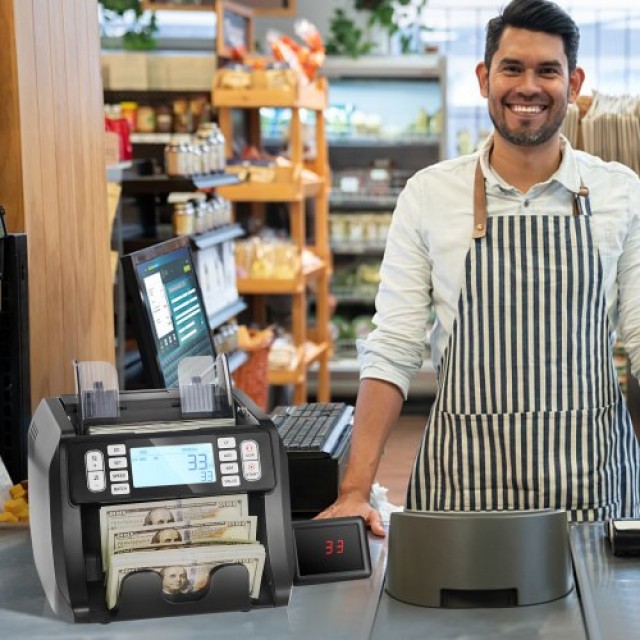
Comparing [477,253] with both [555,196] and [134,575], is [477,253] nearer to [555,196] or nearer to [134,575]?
[555,196]

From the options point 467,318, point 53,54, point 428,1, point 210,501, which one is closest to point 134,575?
point 210,501

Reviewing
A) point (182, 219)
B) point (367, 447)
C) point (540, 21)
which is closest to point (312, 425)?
point (367, 447)

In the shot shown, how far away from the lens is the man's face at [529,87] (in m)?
2.67

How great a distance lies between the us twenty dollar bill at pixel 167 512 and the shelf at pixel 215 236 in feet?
11.2

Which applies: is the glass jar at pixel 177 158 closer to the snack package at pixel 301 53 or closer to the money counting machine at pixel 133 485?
the snack package at pixel 301 53

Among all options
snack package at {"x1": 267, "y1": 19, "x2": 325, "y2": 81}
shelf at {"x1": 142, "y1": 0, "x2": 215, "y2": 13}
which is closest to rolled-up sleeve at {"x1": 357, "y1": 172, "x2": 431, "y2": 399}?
snack package at {"x1": 267, "y1": 19, "x2": 325, "y2": 81}

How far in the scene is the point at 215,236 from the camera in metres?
5.64

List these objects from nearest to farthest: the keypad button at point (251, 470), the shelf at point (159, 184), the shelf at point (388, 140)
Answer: the keypad button at point (251, 470) → the shelf at point (159, 184) → the shelf at point (388, 140)

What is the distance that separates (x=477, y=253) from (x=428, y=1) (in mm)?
7021

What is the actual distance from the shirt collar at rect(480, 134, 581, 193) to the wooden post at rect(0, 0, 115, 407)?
3.30 ft

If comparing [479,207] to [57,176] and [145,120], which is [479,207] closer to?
[57,176]

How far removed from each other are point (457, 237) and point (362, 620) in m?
1.17

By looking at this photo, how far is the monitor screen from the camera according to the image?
7.85 feet

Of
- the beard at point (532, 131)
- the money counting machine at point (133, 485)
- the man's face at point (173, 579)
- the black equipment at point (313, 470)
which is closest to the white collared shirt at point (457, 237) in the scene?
the beard at point (532, 131)
